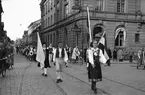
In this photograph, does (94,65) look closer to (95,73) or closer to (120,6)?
(95,73)

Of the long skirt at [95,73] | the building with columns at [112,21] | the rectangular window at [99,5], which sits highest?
the rectangular window at [99,5]

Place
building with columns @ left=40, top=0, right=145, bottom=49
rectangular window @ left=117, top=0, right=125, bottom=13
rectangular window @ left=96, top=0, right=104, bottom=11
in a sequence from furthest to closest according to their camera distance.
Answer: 1. rectangular window @ left=117, top=0, right=125, bottom=13
2. rectangular window @ left=96, top=0, right=104, bottom=11
3. building with columns @ left=40, top=0, right=145, bottom=49

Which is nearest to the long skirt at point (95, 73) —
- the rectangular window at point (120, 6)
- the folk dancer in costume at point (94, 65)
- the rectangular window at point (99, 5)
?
the folk dancer in costume at point (94, 65)

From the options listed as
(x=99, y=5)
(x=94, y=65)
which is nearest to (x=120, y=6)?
(x=99, y=5)

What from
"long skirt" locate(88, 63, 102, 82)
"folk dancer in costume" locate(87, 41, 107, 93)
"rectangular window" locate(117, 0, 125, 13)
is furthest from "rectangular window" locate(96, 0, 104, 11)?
"long skirt" locate(88, 63, 102, 82)

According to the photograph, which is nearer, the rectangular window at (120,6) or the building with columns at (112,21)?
the building with columns at (112,21)

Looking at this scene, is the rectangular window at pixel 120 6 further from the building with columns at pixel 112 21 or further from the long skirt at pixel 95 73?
the long skirt at pixel 95 73

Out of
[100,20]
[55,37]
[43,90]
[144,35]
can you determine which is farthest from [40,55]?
[55,37]

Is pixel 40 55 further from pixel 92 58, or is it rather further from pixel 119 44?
pixel 119 44

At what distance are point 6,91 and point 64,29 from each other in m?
31.3

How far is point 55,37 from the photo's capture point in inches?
1882

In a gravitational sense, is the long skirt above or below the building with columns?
below

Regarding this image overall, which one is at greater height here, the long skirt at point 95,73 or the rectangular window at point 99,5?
the rectangular window at point 99,5

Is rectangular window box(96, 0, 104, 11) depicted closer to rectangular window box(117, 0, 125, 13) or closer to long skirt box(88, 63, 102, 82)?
rectangular window box(117, 0, 125, 13)
